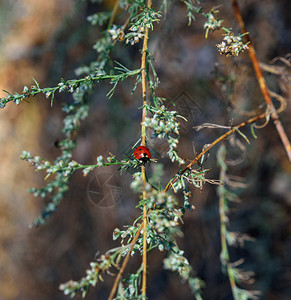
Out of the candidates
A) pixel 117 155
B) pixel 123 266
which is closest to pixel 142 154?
pixel 123 266

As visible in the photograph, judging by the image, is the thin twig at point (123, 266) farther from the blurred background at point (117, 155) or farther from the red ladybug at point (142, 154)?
the blurred background at point (117, 155)

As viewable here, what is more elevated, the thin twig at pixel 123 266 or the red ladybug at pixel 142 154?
the red ladybug at pixel 142 154

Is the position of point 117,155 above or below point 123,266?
above

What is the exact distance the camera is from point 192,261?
261 centimetres

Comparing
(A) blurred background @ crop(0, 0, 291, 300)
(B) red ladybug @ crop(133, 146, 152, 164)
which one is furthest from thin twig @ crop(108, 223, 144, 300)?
(A) blurred background @ crop(0, 0, 291, 300)

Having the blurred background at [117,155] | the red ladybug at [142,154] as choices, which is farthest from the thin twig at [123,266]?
the blurred background at [117,155]

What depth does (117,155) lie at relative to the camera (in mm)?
2691

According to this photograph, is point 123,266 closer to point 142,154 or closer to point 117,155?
point 142,154

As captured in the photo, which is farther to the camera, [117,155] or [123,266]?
[117,155]

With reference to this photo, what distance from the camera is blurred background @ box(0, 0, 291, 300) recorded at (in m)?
2.46

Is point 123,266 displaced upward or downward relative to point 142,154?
downward

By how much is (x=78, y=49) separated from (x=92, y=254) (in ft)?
5.75

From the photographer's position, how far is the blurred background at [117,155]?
2463 millimetres

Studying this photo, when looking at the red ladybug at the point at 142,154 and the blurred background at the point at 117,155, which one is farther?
the blurred background at the point at 117,155
